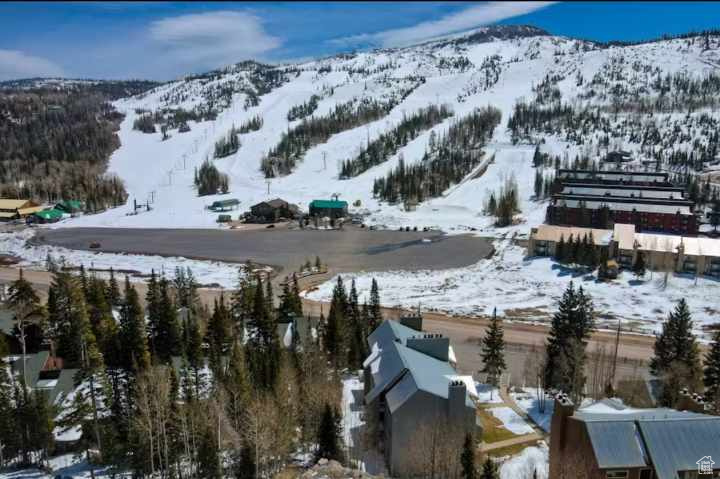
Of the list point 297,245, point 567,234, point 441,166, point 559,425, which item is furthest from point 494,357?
point 441,166

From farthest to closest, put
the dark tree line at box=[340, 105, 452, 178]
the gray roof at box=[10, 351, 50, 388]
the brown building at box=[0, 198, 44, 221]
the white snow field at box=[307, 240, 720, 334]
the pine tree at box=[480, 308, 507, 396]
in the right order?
the dark tree line at box=[340, 105, 452, 178] → the brown building at box=[0, 198, 44, 221] → the white snow field at box=[307, 240, 720, 334] → the pine tree at box=[480, 308, 507, 396] → the gray roof at box=[10, 351, 50, 388]

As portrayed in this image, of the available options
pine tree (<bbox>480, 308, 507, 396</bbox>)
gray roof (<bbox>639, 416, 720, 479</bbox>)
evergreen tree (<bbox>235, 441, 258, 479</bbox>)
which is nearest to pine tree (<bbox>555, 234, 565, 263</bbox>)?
pine tree (<bbox>480, 308, 507, 396</bbox>)

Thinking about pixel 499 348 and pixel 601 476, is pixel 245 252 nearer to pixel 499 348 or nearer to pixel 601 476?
pixel 499 348

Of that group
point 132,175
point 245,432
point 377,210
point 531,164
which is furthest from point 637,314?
point 132,175

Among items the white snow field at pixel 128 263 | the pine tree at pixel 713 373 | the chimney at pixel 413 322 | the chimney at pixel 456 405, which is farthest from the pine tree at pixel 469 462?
the white snow field at pixel 128 263

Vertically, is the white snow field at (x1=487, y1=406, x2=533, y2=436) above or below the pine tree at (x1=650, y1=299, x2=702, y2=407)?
below

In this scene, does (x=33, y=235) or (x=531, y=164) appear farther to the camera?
(x=531, y=164)

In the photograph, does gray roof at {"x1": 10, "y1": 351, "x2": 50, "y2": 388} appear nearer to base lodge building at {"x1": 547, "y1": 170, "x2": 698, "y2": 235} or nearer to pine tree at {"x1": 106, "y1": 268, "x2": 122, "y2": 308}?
pine tree at {"x1": 106, "y1": 268, "x2": 122, "y2": 308}
